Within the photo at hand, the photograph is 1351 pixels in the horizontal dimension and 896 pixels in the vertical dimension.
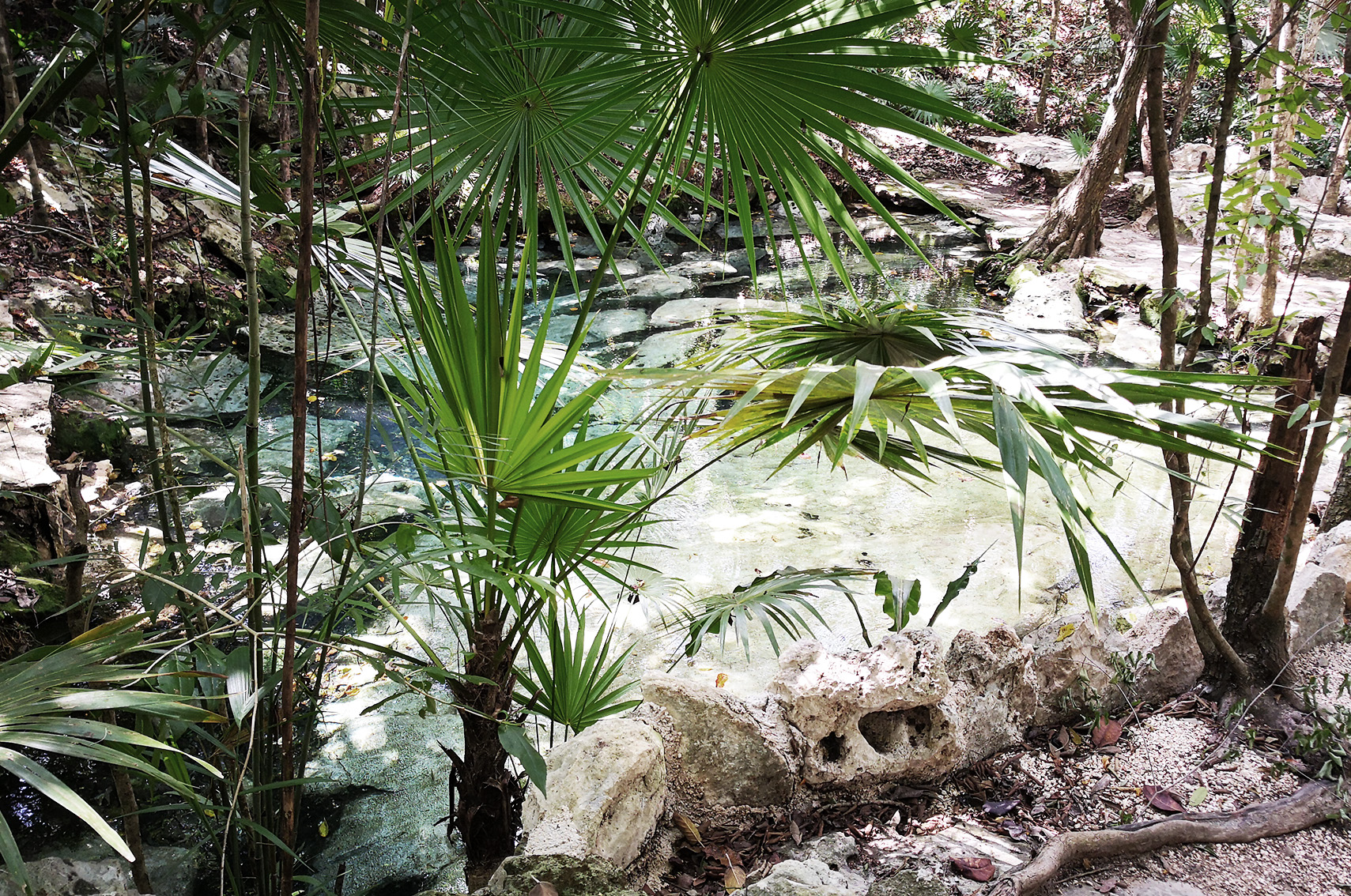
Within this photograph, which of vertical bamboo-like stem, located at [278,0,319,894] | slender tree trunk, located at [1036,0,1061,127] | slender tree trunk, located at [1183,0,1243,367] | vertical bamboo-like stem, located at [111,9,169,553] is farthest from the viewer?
slender tree trunk, located at [1036,0,1061,127]

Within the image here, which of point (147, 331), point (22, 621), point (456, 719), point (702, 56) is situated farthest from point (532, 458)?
point (22, 621)

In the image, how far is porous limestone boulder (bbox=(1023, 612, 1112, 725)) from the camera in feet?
7.51

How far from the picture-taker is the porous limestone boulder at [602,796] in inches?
64.4

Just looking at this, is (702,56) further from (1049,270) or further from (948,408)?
(1049,270)

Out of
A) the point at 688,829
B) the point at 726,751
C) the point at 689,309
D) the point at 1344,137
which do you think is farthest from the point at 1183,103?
the point at 688,829

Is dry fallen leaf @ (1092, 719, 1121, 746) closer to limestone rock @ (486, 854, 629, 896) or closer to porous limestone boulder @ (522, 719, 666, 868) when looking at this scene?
porous limestone boulder @ (522, 719, 666, 868)

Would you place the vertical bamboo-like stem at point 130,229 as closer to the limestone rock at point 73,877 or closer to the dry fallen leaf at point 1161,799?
the limestone rock at point 73,877

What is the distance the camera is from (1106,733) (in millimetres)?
2213

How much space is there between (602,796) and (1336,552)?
256 cm

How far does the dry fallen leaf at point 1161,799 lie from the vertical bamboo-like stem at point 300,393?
1.95 m

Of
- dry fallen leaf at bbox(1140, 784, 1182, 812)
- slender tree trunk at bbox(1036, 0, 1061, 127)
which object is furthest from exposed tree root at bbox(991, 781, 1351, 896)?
slender tree trunk at bbox(1036, 0, 1061, 127)

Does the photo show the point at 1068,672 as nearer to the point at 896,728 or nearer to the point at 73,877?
the point at 896,728

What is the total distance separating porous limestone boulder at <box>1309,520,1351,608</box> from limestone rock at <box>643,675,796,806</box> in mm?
1965

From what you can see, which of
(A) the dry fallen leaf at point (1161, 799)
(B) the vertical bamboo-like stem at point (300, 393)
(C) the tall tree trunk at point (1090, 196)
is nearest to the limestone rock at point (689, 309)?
(C) the tall tree trunk at point (1090, 196)
